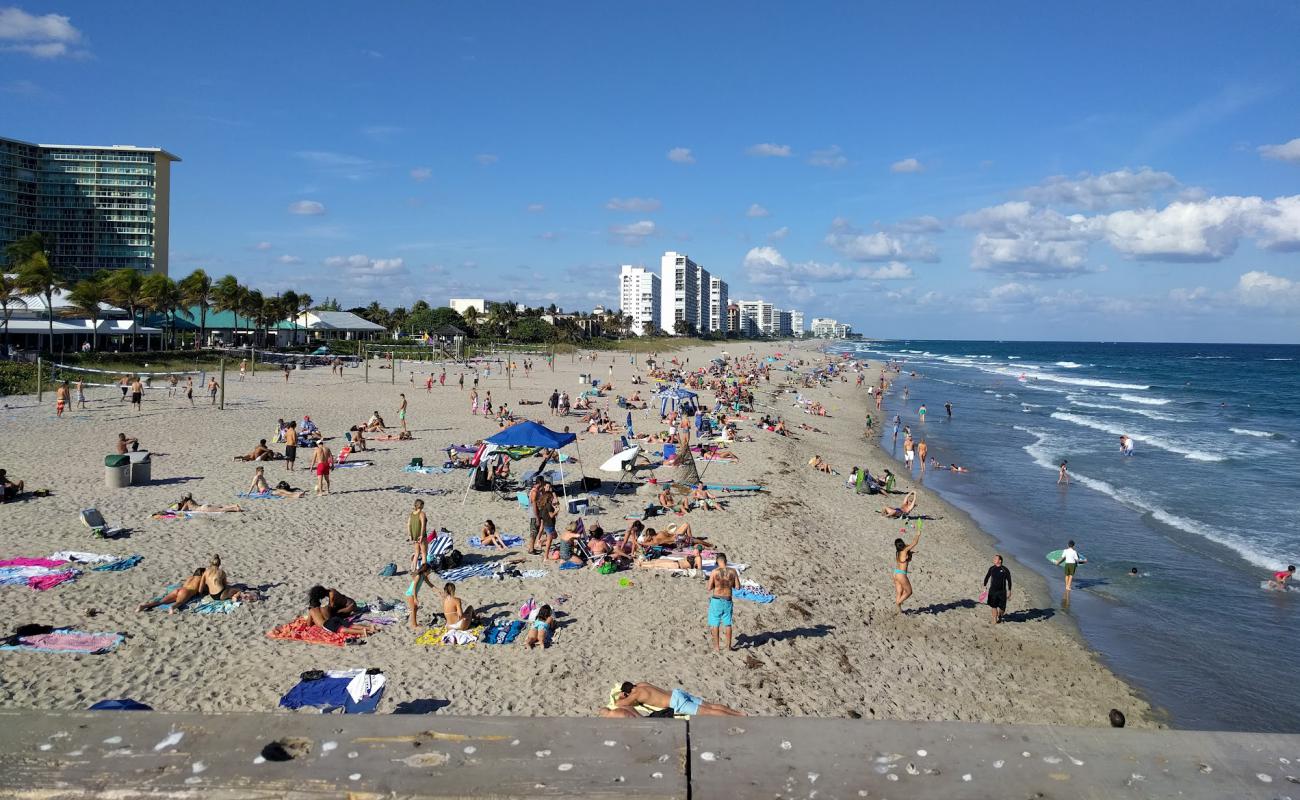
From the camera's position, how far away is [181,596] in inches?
367

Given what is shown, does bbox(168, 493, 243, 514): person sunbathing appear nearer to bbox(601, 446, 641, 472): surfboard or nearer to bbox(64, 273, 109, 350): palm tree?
bbox(601, 446, 641, 472): surfboard

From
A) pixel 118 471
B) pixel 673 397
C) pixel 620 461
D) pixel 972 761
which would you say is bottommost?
pixel 118 471

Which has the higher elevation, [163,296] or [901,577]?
[163,296]

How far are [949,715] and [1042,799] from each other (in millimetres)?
6820

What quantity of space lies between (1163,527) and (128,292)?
1930 inches

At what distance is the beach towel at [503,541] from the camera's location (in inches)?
485

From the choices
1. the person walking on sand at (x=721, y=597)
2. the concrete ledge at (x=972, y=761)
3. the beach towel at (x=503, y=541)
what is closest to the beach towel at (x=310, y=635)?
the beach towel at (x=503, y=541)

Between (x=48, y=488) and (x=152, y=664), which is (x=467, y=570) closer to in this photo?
(x=152, y=664)

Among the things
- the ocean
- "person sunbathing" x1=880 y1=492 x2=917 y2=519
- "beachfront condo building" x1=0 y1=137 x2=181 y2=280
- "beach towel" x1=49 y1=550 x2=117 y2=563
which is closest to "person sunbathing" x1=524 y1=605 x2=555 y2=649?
"beach towel" x1=49 y1=550 x2=117 y2=563

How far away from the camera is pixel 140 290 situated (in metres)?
45.0

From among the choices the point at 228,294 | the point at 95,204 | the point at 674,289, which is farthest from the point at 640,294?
the point at 228,294

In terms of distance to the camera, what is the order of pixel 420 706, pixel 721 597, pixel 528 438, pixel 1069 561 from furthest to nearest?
1. pixel 528 438
2. pixel 1069 561
3. pixel 721 597
4. pixel 420 706

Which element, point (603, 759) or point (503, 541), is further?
point (503, 541)

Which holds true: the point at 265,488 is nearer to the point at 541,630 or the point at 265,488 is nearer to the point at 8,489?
the point at 8,489
